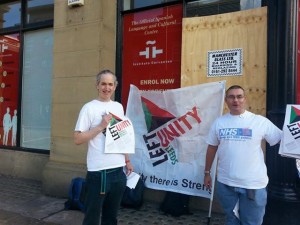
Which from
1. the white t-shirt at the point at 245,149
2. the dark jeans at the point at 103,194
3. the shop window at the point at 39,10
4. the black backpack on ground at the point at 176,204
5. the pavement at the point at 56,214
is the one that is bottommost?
the pavement at the point at 56,214

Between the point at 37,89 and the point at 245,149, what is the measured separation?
5.33m

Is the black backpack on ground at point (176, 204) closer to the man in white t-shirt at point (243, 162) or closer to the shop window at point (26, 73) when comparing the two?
the man in white t-shirt at point (243, 162)

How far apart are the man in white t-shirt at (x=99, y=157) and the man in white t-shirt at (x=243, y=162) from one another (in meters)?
0.98

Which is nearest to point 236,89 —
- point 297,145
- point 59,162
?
point 297,145

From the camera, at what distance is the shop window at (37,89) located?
23.4 feet

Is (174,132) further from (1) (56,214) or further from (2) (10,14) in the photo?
(2) (10,14)

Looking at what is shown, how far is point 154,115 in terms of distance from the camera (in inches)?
203

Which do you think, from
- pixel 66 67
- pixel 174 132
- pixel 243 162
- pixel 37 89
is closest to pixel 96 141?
pixel 243 162

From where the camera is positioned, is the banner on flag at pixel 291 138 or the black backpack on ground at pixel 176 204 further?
the black backpack on ground at pixel 176 204

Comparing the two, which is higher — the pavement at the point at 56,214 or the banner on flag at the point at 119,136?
the banner on flag at the point at 119,136

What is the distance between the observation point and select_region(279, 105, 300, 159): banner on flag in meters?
3.14

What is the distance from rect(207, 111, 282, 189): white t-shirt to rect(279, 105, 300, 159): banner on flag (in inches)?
2.5

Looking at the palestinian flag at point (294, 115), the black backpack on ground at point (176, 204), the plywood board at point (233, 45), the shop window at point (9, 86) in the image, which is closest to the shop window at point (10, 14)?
the shop window at point (9, 86)

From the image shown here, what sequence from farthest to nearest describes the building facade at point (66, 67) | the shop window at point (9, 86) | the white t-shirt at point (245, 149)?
the shop window at point (9, 86) → the building facade at point (66, 67) → the white t-shirt at point (245, 149)
